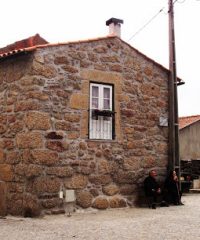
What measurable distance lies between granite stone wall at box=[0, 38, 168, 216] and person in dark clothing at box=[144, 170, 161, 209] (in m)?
0.23

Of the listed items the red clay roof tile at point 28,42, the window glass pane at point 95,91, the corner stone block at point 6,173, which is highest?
the red clay roof tile at point 28,42

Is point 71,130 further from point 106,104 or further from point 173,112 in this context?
point 173,112

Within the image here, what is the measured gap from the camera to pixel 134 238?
20.6 feet

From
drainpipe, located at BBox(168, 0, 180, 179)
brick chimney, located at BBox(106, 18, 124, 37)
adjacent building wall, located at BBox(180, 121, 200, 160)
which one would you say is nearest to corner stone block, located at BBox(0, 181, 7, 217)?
drainpipe, located at BBox(168, 0, 180, 179)

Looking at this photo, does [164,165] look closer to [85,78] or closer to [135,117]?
[135,117]

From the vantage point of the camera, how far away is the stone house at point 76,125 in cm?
868

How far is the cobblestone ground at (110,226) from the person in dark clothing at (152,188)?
0.65 m

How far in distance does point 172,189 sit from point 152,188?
34.3 inches

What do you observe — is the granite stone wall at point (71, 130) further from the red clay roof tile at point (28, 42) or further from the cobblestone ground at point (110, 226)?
the red clay roof tile at point (28, 42)

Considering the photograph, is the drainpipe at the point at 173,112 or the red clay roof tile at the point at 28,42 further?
the drainpipe at the point at 173,112

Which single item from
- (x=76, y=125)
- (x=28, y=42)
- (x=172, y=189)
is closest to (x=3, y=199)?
(x=76, y=125)

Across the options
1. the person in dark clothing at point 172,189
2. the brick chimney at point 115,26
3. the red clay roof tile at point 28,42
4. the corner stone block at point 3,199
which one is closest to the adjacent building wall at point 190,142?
the person in dark clothing at point 172,189

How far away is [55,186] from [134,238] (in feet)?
Result: 9.62

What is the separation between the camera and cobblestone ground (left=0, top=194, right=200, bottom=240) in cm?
645
